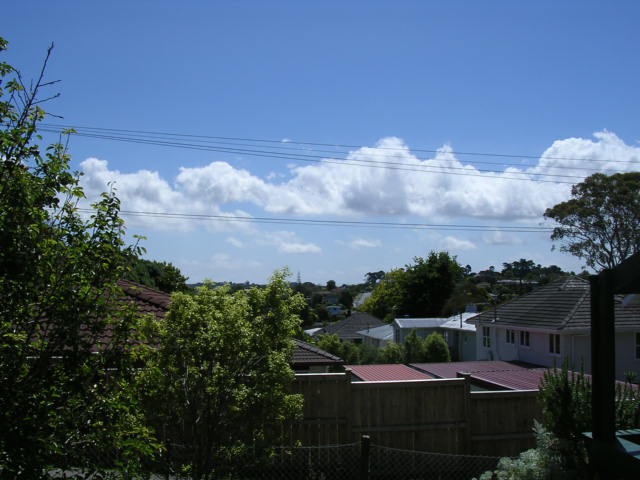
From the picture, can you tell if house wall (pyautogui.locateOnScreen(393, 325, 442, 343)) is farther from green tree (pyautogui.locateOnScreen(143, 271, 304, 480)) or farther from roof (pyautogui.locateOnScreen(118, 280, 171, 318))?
green tree (pyautogui.locateOnScreen(143, 271, 304, 480))

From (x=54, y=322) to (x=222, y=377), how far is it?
3.56 meters

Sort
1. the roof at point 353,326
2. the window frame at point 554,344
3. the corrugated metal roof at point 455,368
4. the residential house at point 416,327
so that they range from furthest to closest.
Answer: the roof at point 353,326, the residential house at point 416,327, the window frame at point 554,344, the corrugated metal roof at point 455,368

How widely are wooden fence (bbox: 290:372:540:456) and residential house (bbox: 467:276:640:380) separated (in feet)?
36.9

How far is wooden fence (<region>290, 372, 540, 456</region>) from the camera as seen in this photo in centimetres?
1045

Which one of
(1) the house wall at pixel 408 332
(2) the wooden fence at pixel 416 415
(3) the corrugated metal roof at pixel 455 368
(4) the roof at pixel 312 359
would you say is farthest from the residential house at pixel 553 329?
(4) the roof at pixel 312 359

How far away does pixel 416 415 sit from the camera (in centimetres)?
1079

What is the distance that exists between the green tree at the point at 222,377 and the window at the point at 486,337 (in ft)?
84.3

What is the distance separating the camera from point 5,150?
3.68 m

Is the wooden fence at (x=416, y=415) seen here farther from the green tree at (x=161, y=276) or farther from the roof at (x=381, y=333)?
the roof at (x=381, y=333)

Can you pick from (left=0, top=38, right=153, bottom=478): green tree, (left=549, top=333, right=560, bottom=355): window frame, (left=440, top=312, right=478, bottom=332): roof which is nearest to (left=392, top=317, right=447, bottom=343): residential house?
(left=440, top=312, right=478, bottom=332): roof

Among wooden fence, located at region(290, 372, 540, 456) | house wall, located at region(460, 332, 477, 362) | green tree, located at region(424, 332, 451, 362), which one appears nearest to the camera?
wooden fence, located at region(290, 372, 540, 456)

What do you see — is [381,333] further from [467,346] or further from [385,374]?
[385,374]

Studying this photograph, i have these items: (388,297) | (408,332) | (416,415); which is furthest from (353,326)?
(416,415)

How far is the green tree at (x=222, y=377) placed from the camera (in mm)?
7035
